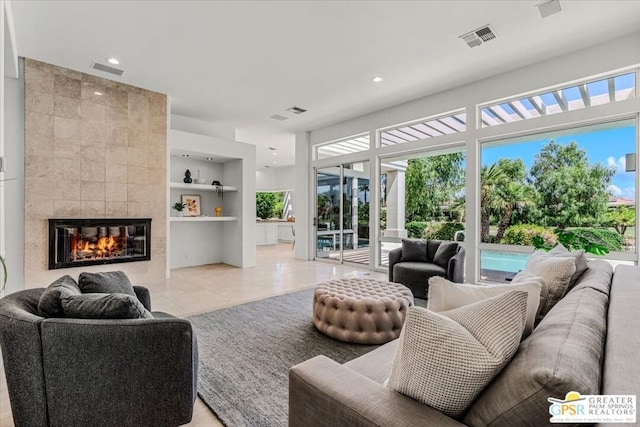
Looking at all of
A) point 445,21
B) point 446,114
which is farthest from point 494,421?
point 446,114

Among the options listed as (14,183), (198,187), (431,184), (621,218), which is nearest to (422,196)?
(431,184)

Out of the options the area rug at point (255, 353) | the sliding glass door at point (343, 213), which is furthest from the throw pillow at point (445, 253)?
the sliding glass door at point (343, 213)

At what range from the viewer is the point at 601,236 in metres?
4.03

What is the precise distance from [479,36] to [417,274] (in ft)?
9.87

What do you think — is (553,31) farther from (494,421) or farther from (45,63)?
(45,63)

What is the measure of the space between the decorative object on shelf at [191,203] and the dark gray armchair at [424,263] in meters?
4.28

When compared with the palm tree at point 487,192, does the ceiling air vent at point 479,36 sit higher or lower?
higher

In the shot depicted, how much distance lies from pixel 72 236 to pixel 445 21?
5.55 metres

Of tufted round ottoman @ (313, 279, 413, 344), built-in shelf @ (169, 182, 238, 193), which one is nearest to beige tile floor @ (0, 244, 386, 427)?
tufted round ottoman @ (313, 279, 413, 344)

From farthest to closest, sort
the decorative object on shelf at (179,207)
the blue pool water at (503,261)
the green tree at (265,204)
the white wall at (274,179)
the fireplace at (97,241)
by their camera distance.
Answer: the white wall at (274,179) → the green tree at (265,204) → the decorative object on shelf at (179,207) → the blue pool water at (503,261) → the fireplace at (97,241)

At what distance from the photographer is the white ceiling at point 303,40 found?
3.15 metres

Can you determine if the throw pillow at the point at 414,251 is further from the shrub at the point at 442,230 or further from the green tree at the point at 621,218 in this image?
the green tree at the point at 621,218

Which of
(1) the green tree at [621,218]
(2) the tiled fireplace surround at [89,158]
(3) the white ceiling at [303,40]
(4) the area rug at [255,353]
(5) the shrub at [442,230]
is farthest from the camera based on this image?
(5) the shrub at [442,230]

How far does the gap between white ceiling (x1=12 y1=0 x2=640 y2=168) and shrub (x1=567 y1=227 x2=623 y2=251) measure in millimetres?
2306
